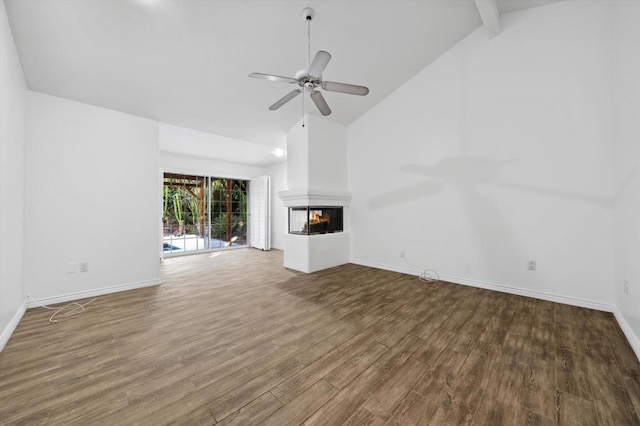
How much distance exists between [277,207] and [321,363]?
18.6ft

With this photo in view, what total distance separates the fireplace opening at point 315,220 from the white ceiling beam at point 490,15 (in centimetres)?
340

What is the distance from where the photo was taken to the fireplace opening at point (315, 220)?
438 centimetres

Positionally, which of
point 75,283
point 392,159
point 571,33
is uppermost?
point 571,33

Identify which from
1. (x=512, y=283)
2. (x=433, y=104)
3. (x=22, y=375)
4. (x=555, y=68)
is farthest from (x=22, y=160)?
(x=555, y=68)

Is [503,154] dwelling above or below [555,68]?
below

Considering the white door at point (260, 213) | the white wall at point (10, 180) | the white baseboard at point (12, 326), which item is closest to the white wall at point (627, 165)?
the white baseboard at point (12, 326)

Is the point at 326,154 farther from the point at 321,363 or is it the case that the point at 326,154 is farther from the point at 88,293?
the point at 88,293

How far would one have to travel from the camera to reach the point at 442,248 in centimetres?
370

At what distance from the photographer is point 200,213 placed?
6.46 metres

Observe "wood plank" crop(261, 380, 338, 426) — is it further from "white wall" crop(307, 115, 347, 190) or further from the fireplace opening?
"white wall" crop(307, 115, 347, 190)

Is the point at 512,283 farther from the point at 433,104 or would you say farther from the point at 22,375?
the point at 22,375

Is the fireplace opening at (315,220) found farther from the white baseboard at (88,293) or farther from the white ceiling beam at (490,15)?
the white ceiling beam at (490,15)

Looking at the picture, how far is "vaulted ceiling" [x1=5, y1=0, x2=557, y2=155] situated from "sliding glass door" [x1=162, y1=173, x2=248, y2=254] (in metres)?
2.82

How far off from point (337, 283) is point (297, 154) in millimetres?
2423
